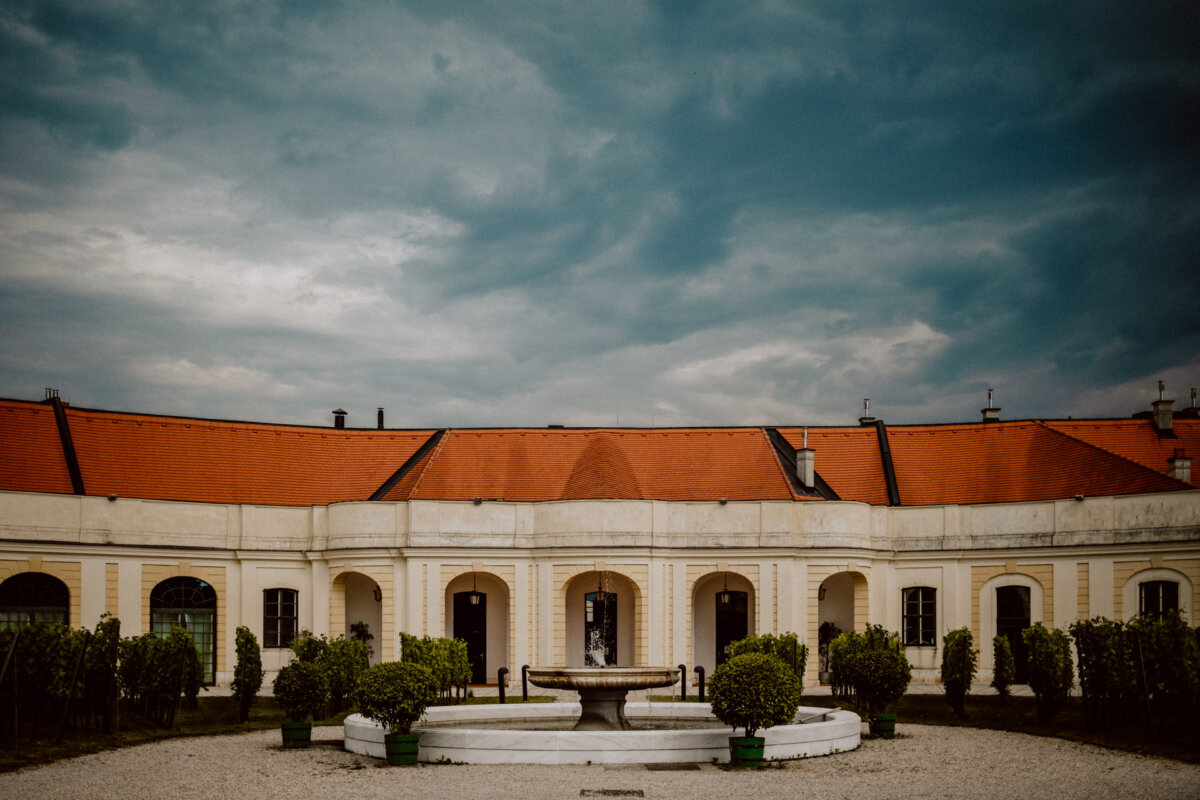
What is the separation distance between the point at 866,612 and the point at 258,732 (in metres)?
20.6

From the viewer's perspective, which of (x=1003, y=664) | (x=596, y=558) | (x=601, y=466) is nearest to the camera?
(x=1003, y=664)

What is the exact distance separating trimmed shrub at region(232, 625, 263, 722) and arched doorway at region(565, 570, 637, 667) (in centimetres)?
1309

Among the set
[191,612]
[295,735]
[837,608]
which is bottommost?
[295,735]

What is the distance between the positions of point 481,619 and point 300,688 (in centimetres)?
1843

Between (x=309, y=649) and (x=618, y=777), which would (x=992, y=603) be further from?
(x=618, y=777)

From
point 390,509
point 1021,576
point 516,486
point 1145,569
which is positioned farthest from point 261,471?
point 1145,569

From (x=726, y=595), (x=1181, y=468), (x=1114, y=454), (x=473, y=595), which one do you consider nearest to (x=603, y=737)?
(x=473, y=595)

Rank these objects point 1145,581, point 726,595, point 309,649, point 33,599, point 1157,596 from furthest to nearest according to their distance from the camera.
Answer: point 726,595 < point 33,599 < point 1145,581 < point 1157,596 < point 309,649

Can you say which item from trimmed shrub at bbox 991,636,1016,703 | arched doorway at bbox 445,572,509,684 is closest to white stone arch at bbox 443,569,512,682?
arched doorway at bbox 445,572,509,684

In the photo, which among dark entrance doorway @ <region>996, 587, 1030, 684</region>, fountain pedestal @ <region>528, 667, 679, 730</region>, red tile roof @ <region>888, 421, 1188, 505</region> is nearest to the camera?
fountain pedestal @ <region>528, 667, 679, 730</region>

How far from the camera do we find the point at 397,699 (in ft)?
67.5

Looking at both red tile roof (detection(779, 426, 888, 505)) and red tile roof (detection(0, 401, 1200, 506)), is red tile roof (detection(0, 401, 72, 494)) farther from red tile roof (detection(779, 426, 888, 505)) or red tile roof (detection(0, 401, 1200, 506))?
red tile roof (detection(779, 426, 888, 505))

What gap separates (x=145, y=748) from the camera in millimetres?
23266

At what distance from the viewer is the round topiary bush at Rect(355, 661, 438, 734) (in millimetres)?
20500
